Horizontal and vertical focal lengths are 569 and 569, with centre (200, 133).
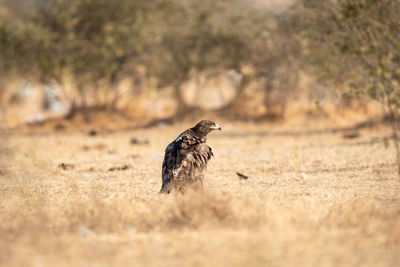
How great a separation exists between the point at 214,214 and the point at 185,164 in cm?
172

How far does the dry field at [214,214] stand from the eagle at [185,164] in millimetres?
274

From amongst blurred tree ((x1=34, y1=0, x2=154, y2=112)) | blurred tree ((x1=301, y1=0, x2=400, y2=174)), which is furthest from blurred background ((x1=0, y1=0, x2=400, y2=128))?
blurred tree ((x1=301, y1=0, x2=400, y2=174))

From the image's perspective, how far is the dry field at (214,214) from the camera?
521cm

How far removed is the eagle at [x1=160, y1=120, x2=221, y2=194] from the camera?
8039 mm

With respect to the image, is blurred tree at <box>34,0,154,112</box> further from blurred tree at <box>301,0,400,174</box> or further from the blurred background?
blurred tree at <box>301,0,400,174</box>

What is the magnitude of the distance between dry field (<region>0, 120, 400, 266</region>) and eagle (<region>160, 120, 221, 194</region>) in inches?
10.8

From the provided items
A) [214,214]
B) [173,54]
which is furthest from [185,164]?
[173,54]

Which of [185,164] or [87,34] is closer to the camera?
[185,164]

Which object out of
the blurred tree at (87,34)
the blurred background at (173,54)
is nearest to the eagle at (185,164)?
the blurred background at (173,54)

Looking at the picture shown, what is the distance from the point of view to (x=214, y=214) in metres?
6.48

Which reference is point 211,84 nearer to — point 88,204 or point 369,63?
point 369,63

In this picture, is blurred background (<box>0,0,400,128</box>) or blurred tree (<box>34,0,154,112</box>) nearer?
blurred background (<box>0,0,400,128</box>)

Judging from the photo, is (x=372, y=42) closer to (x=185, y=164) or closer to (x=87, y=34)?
(x=185, y=164)

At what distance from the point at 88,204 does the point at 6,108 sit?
25.0 meters
